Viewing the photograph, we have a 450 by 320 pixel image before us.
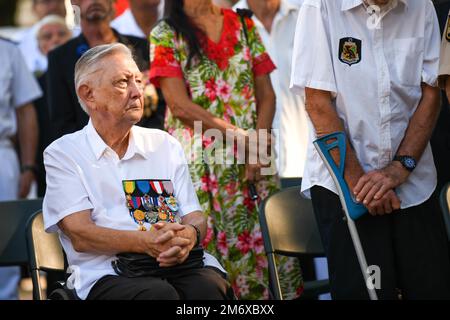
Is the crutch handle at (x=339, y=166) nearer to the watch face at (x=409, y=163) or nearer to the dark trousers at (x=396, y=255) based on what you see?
the dark trousers at (x=396, y=255)

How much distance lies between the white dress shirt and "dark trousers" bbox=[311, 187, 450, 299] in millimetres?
2354

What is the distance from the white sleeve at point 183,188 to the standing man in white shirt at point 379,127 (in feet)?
1.80

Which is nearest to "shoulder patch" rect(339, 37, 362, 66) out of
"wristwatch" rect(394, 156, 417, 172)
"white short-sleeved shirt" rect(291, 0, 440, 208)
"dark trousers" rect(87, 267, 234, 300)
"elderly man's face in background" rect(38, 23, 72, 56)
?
"white short-sleeved shirt" rect(291, 0, 440, 208)

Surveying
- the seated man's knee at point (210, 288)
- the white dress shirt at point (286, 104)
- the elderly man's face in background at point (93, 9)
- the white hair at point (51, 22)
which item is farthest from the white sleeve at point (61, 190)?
the white hair at point (51, 22)

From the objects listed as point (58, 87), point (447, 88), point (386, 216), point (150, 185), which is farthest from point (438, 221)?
point (58, 87)

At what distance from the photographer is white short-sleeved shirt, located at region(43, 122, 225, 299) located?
4449mm

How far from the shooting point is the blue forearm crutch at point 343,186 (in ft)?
14.1

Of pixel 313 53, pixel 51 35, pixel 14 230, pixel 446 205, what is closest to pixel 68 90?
pixel 14 230

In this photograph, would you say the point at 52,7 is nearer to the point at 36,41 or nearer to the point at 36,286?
the point at 36,41

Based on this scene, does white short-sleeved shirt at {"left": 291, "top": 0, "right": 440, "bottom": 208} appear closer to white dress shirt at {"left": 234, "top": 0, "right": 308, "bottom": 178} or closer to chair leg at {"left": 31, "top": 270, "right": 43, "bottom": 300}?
chair leg at {"left": 31, "top": 270, "right": 43, "bottom": 300}

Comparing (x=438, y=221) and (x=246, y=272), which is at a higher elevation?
(x=438, y=221)

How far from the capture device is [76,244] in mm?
4434
